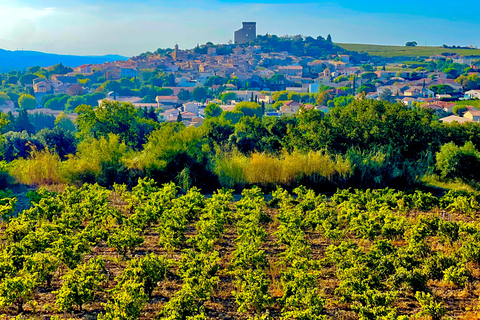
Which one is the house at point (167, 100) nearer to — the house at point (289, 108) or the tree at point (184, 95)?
the tree at point (184, 95)

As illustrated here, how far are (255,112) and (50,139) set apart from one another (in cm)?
2507

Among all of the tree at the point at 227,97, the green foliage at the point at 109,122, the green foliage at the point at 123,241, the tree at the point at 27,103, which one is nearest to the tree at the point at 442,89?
the tree at the point at 227,97

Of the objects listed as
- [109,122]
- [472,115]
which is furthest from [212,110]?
[109,122]

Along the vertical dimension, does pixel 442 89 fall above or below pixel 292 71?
below

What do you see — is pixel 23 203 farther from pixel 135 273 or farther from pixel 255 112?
pixel 255 112

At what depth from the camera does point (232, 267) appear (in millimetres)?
6156

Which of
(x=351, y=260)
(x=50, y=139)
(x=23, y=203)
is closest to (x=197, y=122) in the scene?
(x=50, y=139)

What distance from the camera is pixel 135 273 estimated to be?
5.34m

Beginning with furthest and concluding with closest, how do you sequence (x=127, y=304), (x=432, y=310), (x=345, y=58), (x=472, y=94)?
(x=345, y=58) → (x=472, y=94) → (x=432, y=310) → (x=127, y=304)

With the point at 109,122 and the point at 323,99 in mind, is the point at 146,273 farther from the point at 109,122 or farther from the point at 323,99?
the point at 323,99

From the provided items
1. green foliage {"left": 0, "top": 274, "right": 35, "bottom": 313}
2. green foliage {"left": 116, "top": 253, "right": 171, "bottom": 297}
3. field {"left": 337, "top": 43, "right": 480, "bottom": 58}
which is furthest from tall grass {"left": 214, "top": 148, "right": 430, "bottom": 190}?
field {"left": 337, "top": 43, "right": 480, "bottom": 58}

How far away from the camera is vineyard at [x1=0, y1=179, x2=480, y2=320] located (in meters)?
5.02

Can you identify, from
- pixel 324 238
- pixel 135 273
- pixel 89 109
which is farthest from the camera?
pixel 89 109

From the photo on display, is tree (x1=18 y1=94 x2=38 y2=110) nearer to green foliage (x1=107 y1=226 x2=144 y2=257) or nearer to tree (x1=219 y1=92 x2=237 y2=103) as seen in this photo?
tree (x1=219 y1=92 x2=237 y2=103)
